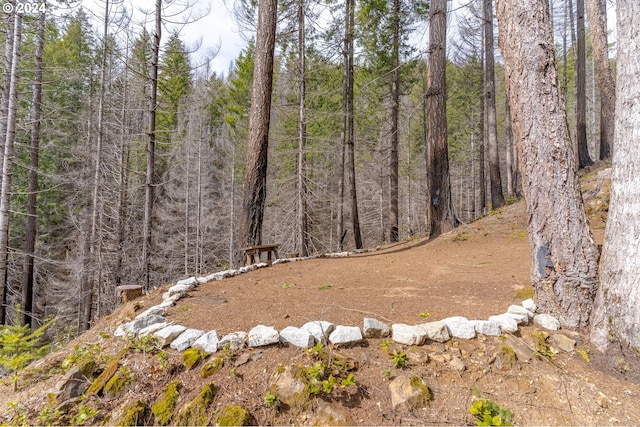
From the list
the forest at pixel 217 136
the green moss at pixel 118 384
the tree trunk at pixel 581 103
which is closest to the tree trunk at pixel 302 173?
the forest at pixel 217 136

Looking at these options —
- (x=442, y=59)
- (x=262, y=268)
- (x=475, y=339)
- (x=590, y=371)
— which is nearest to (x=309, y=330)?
(x=475, y=339)

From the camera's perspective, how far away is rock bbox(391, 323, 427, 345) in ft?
6.62

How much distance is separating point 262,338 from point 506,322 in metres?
1.80

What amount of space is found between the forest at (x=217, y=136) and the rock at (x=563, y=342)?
193 centimetres

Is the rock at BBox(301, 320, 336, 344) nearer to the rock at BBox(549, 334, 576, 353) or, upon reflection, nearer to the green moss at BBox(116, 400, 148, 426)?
the green moss at BBox(116, 400, 148, 426)

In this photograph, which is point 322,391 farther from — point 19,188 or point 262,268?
point 19,188

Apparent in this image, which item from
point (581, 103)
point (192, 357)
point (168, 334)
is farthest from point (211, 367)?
point (581, 103)

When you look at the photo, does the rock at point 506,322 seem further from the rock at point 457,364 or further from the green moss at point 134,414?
the green moss at point 134,414

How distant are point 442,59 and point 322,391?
6726 millimetres

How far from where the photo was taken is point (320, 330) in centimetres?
207

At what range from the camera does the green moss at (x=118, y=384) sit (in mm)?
1804

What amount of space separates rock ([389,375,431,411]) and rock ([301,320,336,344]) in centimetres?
52

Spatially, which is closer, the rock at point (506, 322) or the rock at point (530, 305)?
the rock at point (506, 322)

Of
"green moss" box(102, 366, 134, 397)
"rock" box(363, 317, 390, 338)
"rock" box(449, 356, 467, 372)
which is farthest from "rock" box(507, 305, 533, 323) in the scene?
"green moss" box(102, 366, 134, 397)
